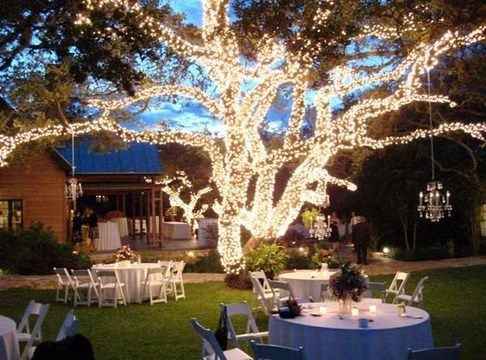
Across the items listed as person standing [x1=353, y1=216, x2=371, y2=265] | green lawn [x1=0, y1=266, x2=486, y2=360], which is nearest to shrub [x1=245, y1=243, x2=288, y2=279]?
green lawn [x1=0, y1=266, x2=486, y2=360]

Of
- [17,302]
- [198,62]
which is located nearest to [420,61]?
[198,62]

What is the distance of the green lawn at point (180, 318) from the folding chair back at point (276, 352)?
3026 millimetres

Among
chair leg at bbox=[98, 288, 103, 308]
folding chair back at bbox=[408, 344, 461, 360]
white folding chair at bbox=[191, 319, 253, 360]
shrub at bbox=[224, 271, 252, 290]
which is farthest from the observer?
shrub at bbox=[224, 271, 252, 290]

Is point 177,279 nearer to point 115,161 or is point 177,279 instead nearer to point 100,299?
point 100,299

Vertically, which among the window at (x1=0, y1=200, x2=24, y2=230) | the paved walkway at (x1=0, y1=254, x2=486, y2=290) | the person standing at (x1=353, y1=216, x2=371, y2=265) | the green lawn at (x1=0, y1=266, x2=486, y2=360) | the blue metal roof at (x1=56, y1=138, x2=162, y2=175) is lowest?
the green lawn at (x1=0, y1=266, x2=486, y2=360)

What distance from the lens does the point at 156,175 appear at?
27719 mm

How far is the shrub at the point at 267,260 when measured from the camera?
51.5 ft

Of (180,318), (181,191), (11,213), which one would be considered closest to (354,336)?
(180,318)

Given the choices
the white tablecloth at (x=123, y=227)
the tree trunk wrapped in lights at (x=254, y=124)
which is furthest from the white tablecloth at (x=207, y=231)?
the tree trunk wrapped in lights at (x=254, y=124)

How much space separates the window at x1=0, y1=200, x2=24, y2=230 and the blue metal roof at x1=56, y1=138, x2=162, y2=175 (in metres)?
2.68

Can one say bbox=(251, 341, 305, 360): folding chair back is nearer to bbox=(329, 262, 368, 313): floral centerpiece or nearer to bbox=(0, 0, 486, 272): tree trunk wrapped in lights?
bbox=(329, 262, 368, 313): floral centerpiece

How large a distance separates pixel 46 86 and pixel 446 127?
332 inches

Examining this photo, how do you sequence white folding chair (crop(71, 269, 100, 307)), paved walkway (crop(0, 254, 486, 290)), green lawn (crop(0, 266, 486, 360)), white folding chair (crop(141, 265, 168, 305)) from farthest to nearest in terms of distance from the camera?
paved walkway (crop(0, 254, 486, 290)) < white folding chair (crop(141, 265, 168, 305)) < white folding chair (crop(71, 269, 100, 307)) < green lawn (crop(0, 266, 486, 360))

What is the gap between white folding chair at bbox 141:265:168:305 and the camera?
13828 mm
